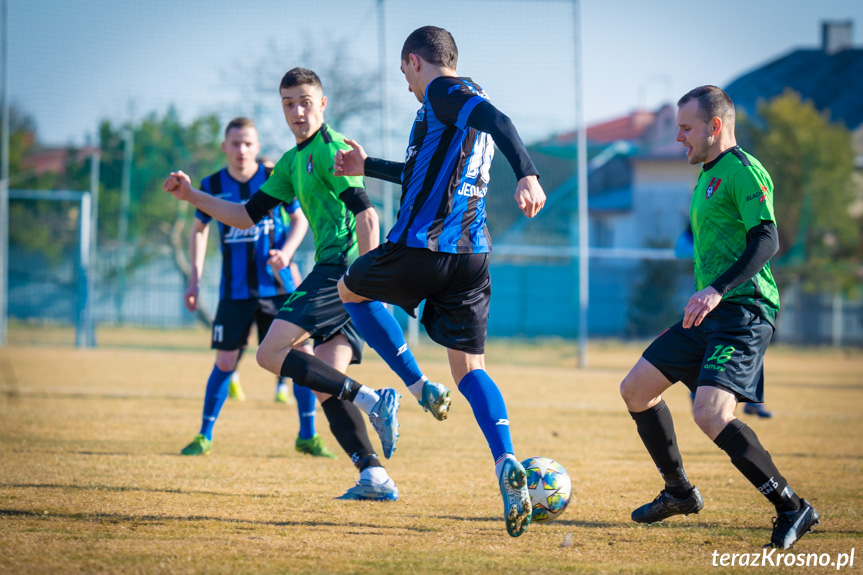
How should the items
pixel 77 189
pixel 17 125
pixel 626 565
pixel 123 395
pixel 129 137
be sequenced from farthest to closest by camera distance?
pixel 17 125 → pixel 77 189 → pixel 129 137 → pixel 123 395 → pixel 626 565

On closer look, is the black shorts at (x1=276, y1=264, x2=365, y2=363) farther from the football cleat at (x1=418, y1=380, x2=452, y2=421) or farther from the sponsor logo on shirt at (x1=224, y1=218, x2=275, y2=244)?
the sponsor logo on shirt at (x1=224, y1=218, x2=275, y2=244)

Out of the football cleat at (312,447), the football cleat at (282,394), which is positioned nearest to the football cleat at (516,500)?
the football cleat at (312,447)

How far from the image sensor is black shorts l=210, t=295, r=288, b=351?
20.4ft

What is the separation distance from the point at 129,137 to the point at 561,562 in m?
A: 16.5

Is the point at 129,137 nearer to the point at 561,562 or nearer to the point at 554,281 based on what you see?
the point at 554,281

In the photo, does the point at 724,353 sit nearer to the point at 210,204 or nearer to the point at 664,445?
the point at 664,445

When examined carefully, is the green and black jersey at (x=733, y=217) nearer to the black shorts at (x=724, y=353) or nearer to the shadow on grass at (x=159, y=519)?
the black shorts at (x=724, y=353)

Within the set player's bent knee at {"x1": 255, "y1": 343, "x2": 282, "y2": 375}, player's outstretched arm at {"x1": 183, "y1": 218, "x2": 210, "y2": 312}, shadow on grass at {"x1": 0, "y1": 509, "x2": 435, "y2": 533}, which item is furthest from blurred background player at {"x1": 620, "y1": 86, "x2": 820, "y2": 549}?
player's outstretched arm at {"x1": 183, "y1": 218, "x2": 210, "y2": 312}

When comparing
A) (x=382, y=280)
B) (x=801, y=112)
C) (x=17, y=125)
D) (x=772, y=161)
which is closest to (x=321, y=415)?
(x=382, y=280)

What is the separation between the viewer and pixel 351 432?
4.63m

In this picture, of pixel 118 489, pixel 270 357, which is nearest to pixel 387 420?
pixel 270 357

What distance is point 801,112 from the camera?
2616cm

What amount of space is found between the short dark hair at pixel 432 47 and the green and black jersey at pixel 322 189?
1042mm

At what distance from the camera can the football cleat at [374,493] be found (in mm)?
4449
